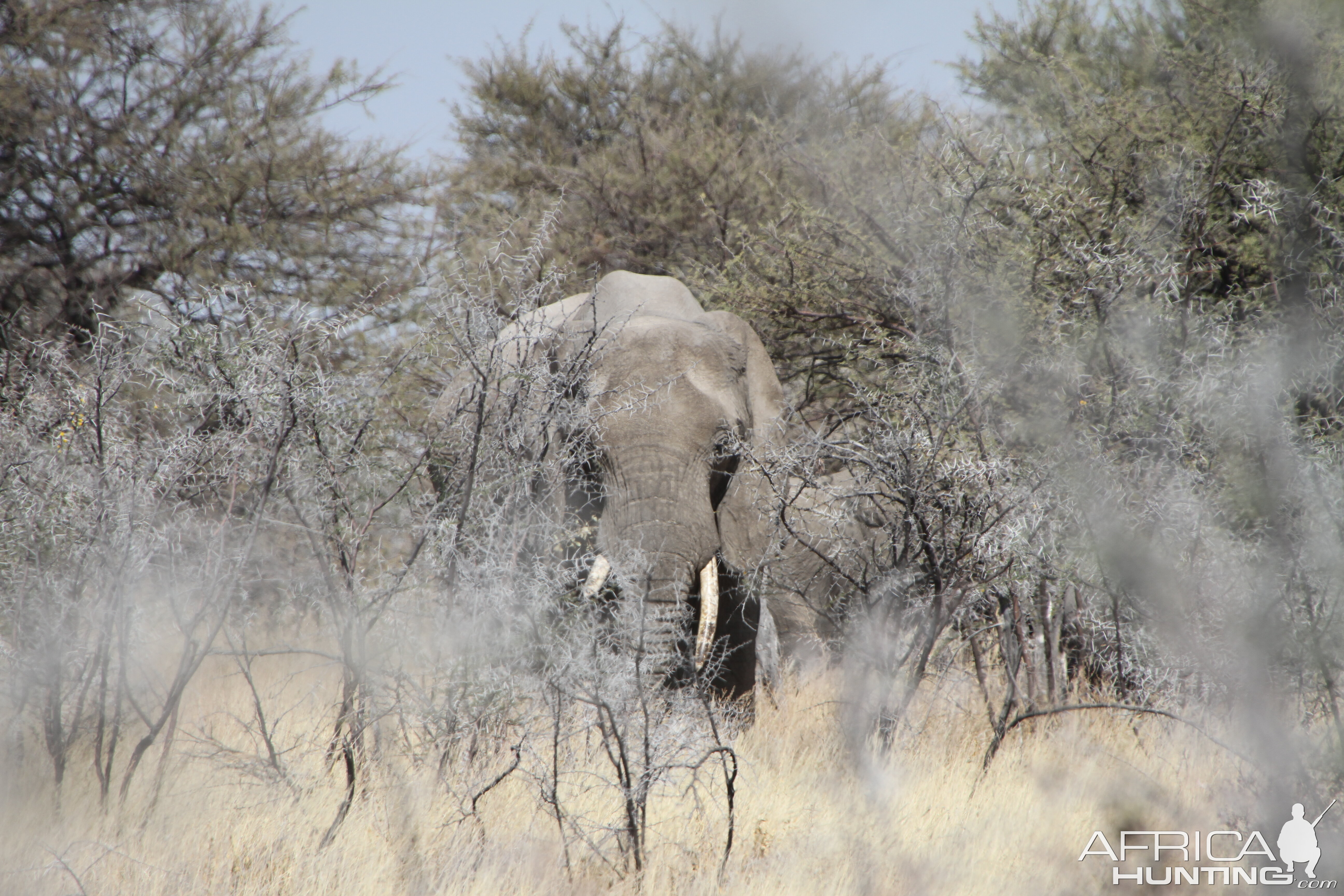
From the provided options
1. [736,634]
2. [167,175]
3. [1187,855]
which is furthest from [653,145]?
[1187,855]

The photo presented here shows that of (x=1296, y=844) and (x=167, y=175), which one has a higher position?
(x=167, y=175)

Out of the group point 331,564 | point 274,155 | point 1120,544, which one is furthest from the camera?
point 274,155

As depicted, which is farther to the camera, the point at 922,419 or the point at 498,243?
the point at 922,419

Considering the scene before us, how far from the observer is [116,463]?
484cm

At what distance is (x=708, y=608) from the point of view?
603 centimetres

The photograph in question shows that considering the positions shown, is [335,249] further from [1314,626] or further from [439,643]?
[1314,626]

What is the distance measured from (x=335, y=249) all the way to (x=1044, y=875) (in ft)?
35.4

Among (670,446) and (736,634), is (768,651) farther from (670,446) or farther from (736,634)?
(670,446)

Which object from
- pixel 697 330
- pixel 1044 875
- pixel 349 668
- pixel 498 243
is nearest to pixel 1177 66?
pixel 697 330

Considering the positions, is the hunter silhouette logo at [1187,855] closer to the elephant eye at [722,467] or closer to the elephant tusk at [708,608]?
the elephant tusk at [708,608]

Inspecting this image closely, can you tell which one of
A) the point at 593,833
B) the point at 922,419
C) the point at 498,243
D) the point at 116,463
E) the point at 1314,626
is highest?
the point at 498,243

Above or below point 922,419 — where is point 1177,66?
above

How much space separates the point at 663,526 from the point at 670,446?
0.46 meters

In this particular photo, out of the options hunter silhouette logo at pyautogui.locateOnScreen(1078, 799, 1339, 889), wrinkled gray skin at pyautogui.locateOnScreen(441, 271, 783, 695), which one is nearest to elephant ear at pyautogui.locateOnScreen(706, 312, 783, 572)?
wrinkled gray skin at pyautogui.locateOnScreen(441, 271, 783, 695)
